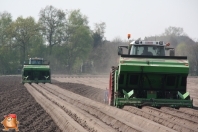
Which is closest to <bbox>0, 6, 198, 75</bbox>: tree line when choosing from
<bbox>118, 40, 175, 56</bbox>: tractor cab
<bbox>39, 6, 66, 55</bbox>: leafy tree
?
<bbox>39, 6, 66, 55</bbox>: leafy tree

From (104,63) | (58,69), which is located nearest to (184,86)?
(58,69)

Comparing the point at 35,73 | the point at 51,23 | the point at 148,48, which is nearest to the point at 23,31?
the point at 51,23

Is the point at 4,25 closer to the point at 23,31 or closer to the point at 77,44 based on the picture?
the point at 23,31

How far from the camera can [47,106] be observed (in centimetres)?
1625

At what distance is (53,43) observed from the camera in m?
79.2

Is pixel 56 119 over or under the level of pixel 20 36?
under

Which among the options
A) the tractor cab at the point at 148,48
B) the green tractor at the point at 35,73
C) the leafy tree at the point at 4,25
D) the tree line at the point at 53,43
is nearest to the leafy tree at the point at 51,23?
the tree line at the point at 53,43

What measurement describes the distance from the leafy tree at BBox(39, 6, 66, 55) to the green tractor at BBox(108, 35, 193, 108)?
6344cm

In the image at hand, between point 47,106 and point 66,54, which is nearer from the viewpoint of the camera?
point 47,106

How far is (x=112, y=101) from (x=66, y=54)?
2538 inches

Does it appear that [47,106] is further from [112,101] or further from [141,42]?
[141,42]

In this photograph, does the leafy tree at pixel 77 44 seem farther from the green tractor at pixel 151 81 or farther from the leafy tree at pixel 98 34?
the green tractor at pixel 151 81

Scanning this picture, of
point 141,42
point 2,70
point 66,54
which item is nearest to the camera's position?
point 141,42

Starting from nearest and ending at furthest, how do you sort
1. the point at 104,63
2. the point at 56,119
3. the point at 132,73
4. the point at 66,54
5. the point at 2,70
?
1. the point at 56,119
2. the point at 132,73
3. the point at 2,70
4. the point at 66,54
5. the point at 104,63
